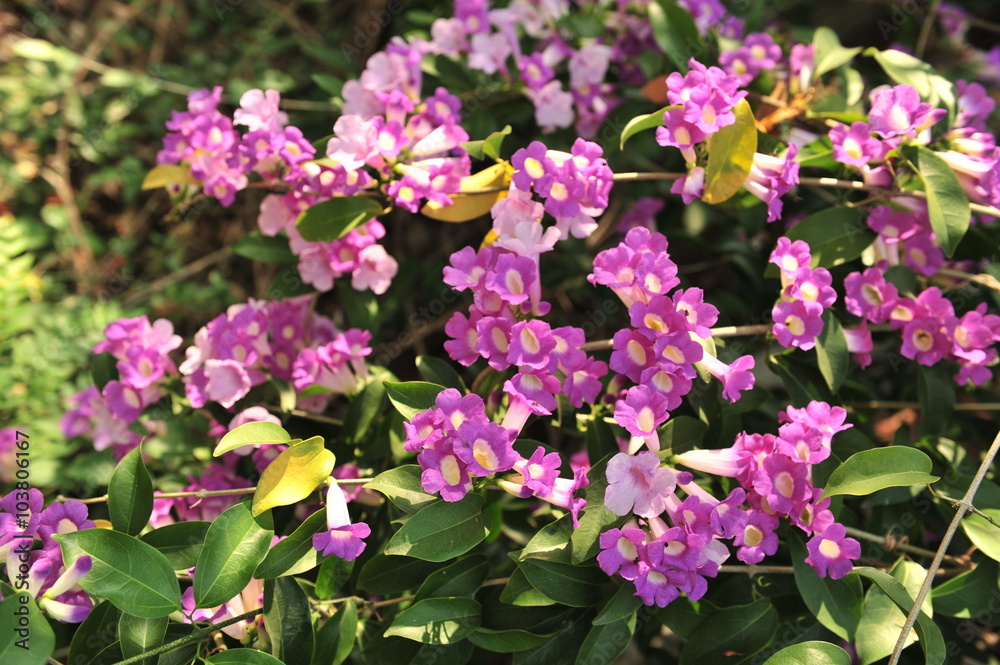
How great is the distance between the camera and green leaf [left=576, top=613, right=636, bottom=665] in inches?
47.7

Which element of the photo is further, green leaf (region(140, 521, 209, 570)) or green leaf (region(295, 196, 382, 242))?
green leaf (region(295, 196, 382, 242))

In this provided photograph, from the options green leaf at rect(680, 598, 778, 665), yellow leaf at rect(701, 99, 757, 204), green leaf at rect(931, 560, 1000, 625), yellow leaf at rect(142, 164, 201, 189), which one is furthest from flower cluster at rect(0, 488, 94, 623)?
green leaf at rect(931, 560, 1000, 625)

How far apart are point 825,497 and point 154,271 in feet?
8.27

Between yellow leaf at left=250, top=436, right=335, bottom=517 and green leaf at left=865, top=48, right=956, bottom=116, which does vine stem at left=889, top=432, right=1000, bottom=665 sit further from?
yellow leaf at left=250, top=436, right=335, bottom=517

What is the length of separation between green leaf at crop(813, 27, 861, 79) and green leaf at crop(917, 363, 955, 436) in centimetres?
78

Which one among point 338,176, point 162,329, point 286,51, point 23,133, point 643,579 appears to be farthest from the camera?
point 286,51

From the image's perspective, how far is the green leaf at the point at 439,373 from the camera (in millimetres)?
1446

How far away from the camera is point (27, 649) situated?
1.04 metres

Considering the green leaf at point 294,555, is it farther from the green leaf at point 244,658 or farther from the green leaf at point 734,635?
the green leaf at point 734,635

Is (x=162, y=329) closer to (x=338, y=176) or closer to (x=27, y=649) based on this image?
(x=338, y=176)

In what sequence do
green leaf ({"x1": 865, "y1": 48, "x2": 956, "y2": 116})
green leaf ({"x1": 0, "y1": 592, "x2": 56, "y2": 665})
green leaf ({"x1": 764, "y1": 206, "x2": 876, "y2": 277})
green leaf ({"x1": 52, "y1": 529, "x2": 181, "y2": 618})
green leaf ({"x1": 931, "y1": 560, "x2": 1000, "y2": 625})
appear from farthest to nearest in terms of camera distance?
1. green leaf ({"x1": 865, "y1": 48, "x2": 956, "y2": 116})
2. green leaf ({"x1": 764, "y1": 206, "x2": 876, "y2": 277})
3. green leaf ({"x1": 931, "y1": 560, "x2": 1000, "y2": 625})
4. green leaf ({"x1": 52, "y1": 529, "x2": 181, "y2": 618})
5. green leaf ({"x1": 0, "y1": 592, "x2": 56, "y2": 665})

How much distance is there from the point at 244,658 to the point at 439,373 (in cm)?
62

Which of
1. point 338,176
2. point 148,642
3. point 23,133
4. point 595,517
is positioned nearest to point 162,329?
point 338,176

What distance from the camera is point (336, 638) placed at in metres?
1.29
